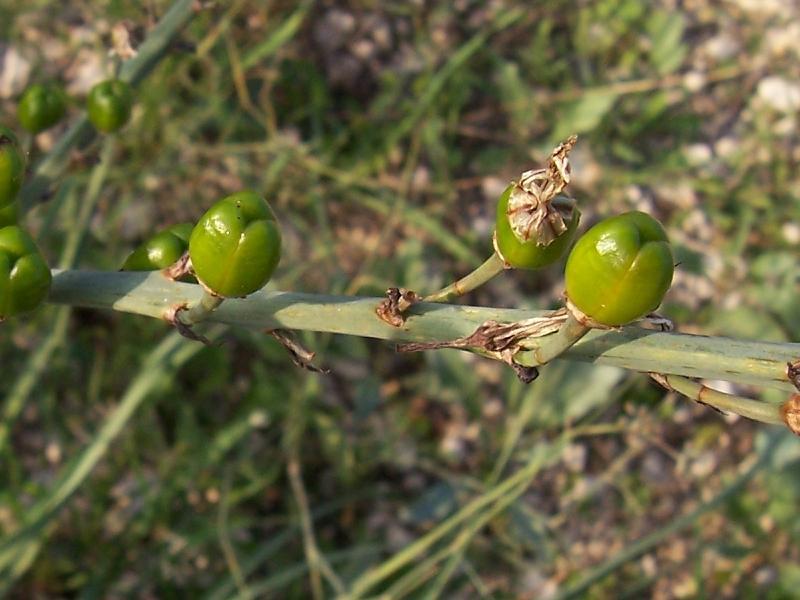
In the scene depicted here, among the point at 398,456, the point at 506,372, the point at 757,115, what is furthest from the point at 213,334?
the point at 757,115

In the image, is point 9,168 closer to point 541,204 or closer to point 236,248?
point 236,248

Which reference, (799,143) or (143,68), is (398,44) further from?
(143,68)

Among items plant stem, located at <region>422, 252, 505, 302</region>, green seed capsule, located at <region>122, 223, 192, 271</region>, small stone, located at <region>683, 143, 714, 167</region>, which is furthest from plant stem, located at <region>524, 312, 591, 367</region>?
small stone, located at <region>683, 143, 714, 167</region>

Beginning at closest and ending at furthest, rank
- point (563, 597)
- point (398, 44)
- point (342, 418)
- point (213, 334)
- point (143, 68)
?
point (143, 68)
point (563, 597)
point (213, 334)
point (342, 418)
point (398, 44)

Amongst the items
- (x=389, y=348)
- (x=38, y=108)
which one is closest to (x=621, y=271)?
(x=38, y=108)

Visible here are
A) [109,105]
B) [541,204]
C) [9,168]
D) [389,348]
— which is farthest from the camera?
[389,348]

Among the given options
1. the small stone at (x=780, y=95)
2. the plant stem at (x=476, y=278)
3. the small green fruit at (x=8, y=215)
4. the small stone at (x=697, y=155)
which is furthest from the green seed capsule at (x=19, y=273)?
the small stone at (x=780, y=95)

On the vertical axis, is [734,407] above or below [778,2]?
above
